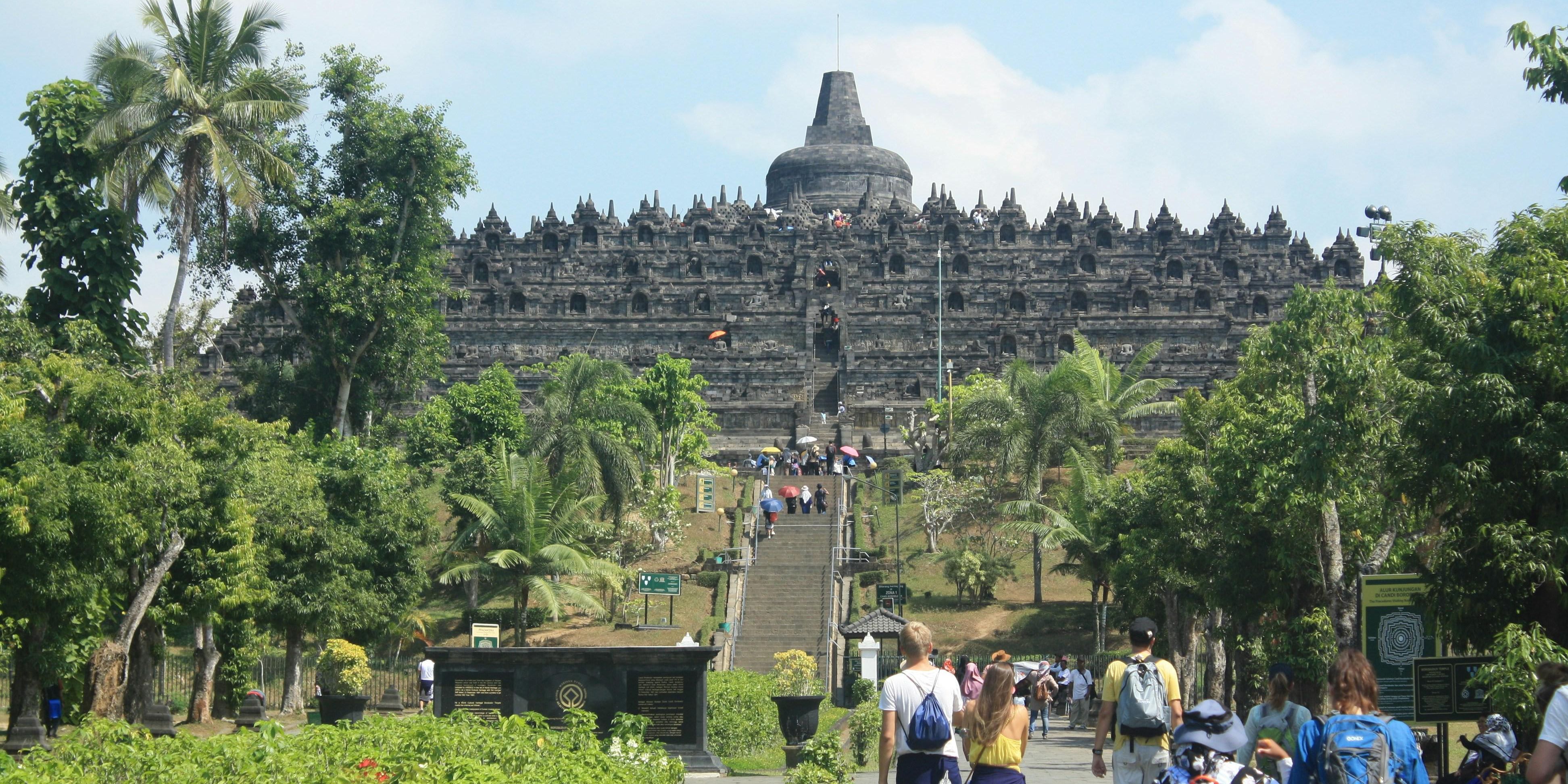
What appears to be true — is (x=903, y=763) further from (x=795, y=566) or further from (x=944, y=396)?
(x=944, y=396)

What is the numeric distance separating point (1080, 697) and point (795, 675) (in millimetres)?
6086

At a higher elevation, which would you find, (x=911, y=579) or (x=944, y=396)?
(x=944, y=396)

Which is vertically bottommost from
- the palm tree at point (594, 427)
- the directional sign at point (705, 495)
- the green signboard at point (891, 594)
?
the green signboard at point (891, 594)

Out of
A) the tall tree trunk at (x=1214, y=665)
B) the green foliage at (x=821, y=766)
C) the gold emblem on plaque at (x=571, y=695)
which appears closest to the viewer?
the green foliage at (x=821, y=766)

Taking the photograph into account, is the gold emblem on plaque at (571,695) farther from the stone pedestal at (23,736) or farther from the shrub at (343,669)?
Answer: the shrub at (343,669)

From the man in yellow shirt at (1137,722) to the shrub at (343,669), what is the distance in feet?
62.8

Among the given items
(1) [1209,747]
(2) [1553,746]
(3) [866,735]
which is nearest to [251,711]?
(3) [866,735]

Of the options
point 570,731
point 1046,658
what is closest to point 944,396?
point 1046,658

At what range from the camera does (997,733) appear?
10.5m

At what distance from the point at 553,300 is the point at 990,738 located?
68979mm

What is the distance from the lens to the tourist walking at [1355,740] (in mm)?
9289

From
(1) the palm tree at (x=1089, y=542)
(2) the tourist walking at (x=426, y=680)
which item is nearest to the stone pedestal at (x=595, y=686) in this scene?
(2) the tourist walking at (x=426, y=680)

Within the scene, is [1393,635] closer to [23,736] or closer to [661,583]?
[23,736]

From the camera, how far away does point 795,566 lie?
41.4 metres
